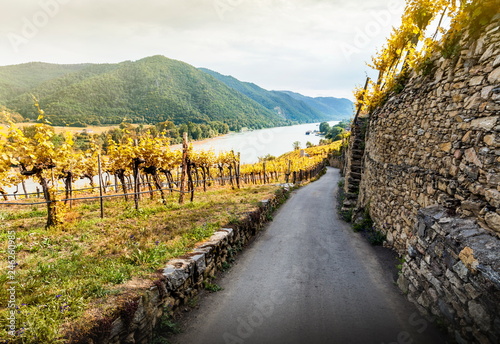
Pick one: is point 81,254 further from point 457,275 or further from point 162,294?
point 457,275

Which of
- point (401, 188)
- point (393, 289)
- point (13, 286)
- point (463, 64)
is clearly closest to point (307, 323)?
point (393, 289)

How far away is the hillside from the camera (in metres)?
98.6

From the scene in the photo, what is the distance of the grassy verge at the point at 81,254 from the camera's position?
323 cm

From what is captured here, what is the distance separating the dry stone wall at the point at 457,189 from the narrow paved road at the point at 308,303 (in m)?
0.66

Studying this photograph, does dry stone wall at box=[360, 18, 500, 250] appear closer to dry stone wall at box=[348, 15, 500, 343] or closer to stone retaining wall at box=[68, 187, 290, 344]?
dry stone wall at box=[348, 15, 500, 343]

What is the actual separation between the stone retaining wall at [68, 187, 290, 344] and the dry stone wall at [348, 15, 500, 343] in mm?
4422

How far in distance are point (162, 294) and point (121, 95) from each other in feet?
475

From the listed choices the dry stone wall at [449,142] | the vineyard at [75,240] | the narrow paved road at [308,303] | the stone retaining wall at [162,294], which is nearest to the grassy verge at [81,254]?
the vineyard at [75,240]

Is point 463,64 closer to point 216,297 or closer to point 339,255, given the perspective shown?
point 339,255

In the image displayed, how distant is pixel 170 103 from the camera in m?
128

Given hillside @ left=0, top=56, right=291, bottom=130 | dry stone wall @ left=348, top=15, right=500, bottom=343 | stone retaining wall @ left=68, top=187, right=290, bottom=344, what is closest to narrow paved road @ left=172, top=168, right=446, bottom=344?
stone retaining wall @ left=68, top=187, right=290, bottom=344

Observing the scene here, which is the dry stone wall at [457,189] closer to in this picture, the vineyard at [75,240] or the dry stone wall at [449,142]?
the dry stone wall at [449,142]

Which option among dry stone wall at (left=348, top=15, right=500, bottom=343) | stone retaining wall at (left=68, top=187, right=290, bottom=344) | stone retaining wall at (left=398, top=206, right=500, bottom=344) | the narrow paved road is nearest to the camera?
stone retaining wall at (left=398, top=206, right=500, bottom=344)

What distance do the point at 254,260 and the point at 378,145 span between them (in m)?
6.31
